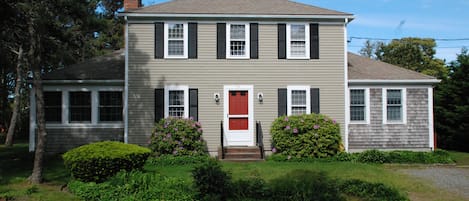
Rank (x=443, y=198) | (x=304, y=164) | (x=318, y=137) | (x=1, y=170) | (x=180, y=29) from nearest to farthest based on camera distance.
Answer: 1. (x=443, y=198)
2. (x=1, y=170)
3. (x=304, y=164)
4. (x=318, y=137)
5. (x=180, y=29)

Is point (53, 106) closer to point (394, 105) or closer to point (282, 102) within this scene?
point (282, 102)

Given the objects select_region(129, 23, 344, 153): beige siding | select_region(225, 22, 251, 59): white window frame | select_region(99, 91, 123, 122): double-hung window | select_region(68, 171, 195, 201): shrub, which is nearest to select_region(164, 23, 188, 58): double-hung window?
select_region(129, 23, 344, 153): beige siding

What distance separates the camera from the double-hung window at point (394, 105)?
46.5 feet

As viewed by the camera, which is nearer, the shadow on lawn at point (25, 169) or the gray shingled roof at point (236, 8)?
the shadow on lawn at point (25, 169)

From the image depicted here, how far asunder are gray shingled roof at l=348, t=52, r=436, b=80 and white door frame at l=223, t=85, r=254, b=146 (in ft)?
12.6

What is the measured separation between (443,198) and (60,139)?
12030mm

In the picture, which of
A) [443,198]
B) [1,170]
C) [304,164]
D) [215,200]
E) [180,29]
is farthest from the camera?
[180,29]

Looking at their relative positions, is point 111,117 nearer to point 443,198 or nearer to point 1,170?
point 1,170

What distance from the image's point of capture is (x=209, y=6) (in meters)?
14.3

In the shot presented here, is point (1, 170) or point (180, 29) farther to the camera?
point (180, 29)

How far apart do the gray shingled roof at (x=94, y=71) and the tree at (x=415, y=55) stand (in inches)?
1090

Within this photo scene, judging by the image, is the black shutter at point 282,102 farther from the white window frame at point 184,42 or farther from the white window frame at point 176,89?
the white window frame at point 184,42

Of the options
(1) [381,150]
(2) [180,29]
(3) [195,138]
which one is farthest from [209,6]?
(1) [381,150]

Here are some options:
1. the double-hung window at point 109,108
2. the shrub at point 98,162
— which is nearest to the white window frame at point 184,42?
the double-hung window at point 109,108
